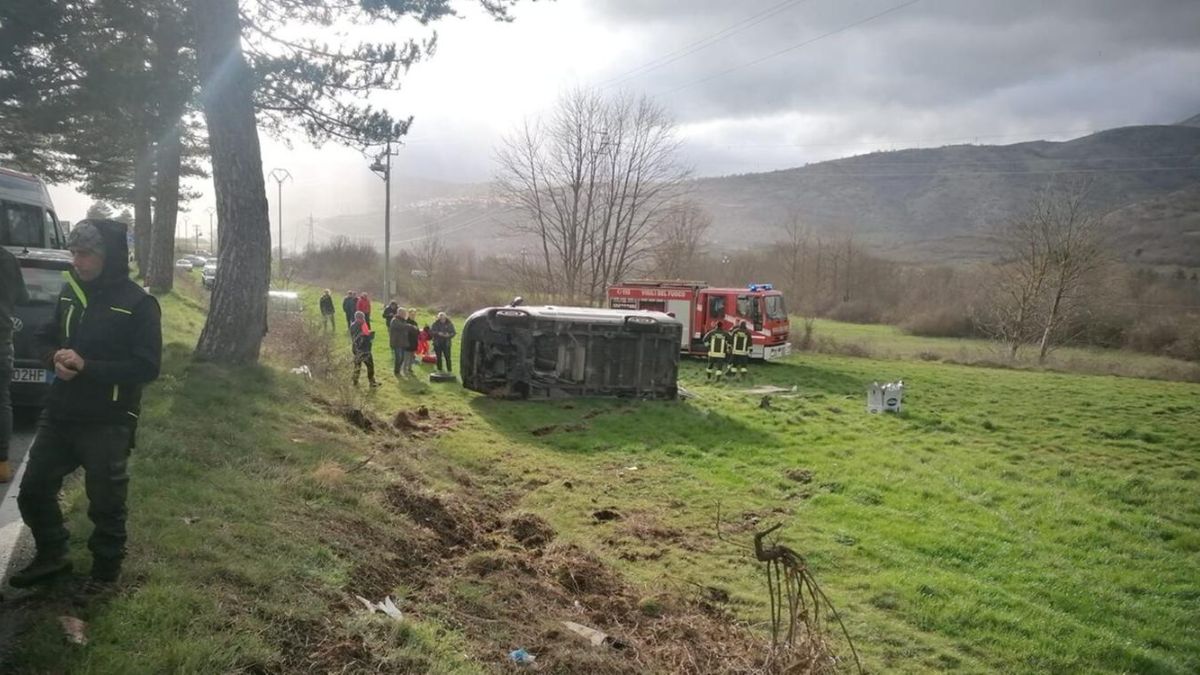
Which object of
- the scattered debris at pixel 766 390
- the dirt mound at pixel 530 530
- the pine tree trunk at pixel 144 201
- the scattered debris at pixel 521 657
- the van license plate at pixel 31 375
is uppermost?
the pine tree trunk at pixel 144 201

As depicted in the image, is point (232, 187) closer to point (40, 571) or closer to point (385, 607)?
point (40, 571)

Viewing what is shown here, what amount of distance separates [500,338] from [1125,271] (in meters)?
48.6

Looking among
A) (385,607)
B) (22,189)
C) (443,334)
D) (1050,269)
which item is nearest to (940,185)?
(1050,269)

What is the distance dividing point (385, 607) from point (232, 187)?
27.3 ft

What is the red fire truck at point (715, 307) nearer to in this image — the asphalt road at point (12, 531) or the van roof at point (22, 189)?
the van roof at point (22, 189)

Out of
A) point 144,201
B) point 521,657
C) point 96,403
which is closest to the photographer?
point 96,403

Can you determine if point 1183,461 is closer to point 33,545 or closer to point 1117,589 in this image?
point 1117,589

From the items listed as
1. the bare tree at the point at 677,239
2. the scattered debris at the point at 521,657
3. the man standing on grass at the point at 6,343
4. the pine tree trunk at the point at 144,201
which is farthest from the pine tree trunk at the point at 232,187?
the bare tree at the point at 677,239

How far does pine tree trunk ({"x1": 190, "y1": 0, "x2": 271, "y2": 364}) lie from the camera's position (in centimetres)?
1038

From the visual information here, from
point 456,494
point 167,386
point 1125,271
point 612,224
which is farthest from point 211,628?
point 1125,271

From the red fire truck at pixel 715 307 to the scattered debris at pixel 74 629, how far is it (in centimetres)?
2123

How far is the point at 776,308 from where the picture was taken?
24438 millimetres

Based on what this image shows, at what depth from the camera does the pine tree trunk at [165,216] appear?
69.6 ft

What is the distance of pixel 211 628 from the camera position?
11.7 ft
